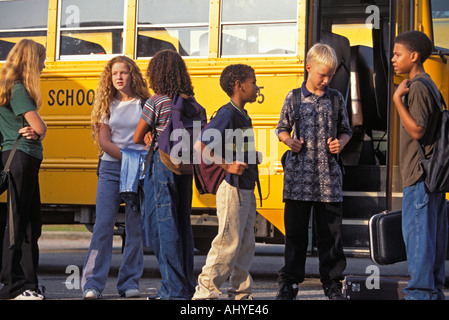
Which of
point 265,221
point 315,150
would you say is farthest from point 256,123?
point 315,150

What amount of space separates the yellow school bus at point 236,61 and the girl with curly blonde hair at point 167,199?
1654 mm

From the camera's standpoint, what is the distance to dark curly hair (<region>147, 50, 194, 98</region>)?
4.77m

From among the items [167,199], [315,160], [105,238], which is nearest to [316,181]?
[315,160]

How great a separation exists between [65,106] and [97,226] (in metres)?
1.80

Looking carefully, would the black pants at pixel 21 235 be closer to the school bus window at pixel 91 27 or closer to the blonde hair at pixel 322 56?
the blonde hair at pixel 322 56

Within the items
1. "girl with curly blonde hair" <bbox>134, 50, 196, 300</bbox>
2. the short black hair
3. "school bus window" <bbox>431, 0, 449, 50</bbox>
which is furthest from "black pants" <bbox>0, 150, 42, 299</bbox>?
"school bus window" <bbox>431, 0, 449, 50</bbox>

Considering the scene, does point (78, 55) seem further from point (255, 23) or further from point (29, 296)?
point (29, 296)

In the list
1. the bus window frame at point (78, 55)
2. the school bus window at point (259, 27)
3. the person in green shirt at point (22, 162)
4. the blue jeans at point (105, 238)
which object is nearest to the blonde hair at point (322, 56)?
the school bus window at point (259, 27)

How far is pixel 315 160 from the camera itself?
16.5ft

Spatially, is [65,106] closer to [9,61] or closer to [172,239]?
[9,61]

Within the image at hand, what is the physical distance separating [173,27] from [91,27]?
742 mm

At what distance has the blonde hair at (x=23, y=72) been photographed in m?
4.93

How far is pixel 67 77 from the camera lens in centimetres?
682
